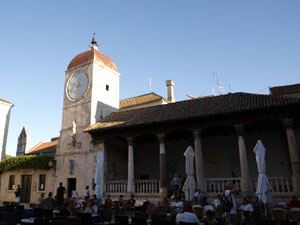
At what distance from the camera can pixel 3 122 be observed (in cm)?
2647

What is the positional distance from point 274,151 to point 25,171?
17771 mm

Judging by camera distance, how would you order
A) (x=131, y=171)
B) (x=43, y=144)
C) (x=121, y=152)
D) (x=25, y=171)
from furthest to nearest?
(x=43, y=144) → (x=25, y=171) → (x=121, y=152) → (x=131, y=171)

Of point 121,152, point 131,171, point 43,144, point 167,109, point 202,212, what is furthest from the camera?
point 43,144

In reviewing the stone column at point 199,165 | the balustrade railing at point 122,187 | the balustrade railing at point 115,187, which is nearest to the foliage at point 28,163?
the balustrade railing at point 115,187

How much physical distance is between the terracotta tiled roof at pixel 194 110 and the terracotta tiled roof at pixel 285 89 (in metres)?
3.69

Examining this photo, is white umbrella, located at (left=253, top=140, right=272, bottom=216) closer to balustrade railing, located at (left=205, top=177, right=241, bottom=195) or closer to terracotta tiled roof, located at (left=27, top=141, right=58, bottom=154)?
balustrade railing, located at (left=205, top=177, right=241, bottom=195)

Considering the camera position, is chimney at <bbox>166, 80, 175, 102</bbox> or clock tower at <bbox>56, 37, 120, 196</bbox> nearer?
clock tower at <bbox>56, 37, 120, 196</bbox>

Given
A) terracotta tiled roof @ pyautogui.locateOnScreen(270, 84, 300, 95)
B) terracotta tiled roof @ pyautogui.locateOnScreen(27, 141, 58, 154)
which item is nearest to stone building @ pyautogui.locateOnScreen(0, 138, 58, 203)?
terracotta tiled roof @ pyautogui.locateOnScreen(27, 141, 58, 154)

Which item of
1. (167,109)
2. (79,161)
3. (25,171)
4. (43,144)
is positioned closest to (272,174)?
(167,109)

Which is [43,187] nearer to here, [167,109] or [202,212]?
[167,109]

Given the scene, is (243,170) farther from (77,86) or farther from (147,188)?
(77,86)

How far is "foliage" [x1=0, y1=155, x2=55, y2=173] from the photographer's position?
62.6ft

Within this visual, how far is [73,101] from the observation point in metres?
19.8

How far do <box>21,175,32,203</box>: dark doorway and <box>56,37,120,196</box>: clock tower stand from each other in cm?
316
